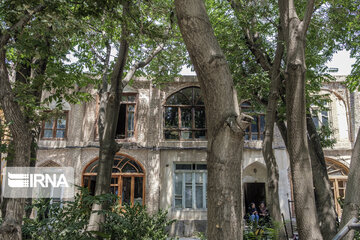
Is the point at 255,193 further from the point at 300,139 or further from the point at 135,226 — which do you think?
the point at 300,139

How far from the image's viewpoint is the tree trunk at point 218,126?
2.56m

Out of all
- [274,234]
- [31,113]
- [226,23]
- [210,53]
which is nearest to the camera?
[210,53]

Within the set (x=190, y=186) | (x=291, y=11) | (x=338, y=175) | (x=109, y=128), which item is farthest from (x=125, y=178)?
(x=291, y=11)

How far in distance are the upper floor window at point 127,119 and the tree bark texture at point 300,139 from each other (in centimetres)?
1120

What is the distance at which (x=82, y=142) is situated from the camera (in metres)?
14.7

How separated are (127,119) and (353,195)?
12.0 m

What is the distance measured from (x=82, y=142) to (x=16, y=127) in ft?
34.2

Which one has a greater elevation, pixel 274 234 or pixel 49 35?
pixel 49 35

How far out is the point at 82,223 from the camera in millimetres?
4941

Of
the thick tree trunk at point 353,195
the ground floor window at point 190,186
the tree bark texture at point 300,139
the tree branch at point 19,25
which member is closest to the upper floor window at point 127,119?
the ground floor window at point 190,186

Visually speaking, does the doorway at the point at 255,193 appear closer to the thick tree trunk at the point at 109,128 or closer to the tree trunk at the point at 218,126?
the thick tree trunk at the point at 109,128

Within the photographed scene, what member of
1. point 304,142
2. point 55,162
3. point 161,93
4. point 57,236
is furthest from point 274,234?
Answer: point 55,162

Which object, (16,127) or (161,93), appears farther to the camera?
(161,93)

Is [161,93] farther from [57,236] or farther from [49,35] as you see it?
[57,236]
